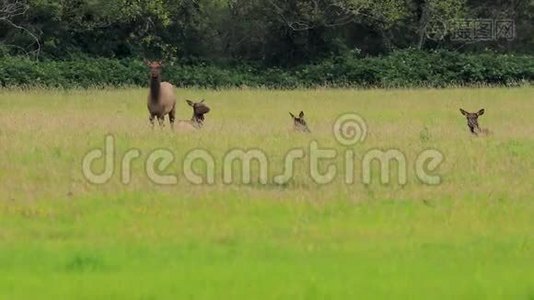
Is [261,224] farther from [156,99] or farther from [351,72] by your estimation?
[351,72]


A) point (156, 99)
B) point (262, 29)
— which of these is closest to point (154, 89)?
point (156, 99)

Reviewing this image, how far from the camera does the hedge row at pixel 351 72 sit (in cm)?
4634

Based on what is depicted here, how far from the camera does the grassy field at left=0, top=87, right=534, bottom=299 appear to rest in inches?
350

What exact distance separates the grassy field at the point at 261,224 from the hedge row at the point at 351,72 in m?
23.7

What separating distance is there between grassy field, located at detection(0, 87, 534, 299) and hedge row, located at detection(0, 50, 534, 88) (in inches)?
→ 933

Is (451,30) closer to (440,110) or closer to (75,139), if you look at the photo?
(440,110)

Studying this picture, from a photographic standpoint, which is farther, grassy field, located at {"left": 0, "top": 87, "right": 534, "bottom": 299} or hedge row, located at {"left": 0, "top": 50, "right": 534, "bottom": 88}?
hedge row, located at {"left": 0, "top": 50, "right": 534, "bottom": 88}

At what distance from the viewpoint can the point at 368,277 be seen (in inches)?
361

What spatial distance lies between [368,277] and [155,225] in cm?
372

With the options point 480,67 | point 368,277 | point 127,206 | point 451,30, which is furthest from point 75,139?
point 451,30

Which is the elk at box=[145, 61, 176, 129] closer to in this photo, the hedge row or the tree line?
the hedge row

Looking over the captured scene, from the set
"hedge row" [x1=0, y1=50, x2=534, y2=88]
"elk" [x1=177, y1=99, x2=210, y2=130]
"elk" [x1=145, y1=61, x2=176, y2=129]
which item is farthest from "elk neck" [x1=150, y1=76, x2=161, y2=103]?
"hedge row" [x1=0, y1=50, x2=534, y2=88]

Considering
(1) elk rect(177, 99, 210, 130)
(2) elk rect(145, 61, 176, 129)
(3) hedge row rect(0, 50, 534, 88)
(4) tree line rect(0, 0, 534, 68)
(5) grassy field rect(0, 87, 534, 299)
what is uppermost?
(4) tree line rect(0, 0, 534, 68)

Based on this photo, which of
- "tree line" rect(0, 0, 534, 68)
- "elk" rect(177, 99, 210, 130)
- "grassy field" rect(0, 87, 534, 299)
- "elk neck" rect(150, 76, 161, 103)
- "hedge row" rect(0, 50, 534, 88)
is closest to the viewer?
"grassy field" rect(0, 87, 534, 299)
